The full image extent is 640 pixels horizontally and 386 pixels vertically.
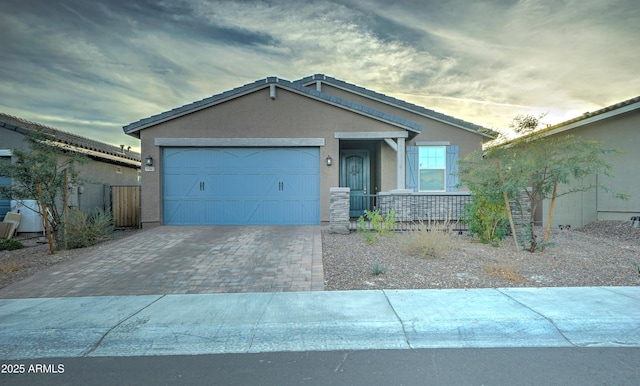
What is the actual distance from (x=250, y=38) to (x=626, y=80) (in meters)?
12.8

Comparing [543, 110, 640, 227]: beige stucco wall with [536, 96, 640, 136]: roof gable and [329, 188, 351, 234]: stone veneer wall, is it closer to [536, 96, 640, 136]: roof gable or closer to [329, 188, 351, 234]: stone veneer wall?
[536, 96, 640, 136]: roof gable

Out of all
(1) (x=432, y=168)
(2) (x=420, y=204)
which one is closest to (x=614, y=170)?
(1) (x=432, y=168)

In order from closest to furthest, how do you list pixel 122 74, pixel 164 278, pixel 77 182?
pixel 164 278
pixel 77 182
pixel 122 74

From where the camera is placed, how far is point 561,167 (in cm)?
654

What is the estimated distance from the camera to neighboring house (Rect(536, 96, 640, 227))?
999cm

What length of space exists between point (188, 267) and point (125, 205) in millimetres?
7941

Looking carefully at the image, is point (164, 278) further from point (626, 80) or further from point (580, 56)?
point (626, 80)

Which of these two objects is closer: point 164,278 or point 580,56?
point 164,278

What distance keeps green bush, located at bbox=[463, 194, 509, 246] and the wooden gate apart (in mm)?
11864

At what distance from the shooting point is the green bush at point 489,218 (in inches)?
313

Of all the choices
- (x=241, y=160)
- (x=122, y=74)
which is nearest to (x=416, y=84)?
(x=241, y=160)

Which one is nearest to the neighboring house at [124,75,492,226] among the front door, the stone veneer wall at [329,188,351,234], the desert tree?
the stone veneer wall at [329,188,351,234]

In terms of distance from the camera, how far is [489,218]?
802 centimetres

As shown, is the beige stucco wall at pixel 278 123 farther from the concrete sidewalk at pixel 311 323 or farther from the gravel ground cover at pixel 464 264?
the concrete sidewalk at pixel 311 323
